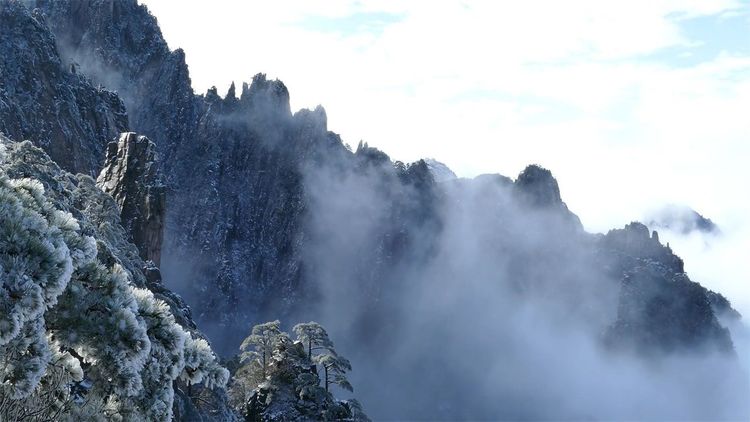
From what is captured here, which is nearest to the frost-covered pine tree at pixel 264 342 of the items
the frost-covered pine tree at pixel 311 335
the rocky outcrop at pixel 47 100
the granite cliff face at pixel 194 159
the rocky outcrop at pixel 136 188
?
the frost-covered pine tree at pixel 311 335

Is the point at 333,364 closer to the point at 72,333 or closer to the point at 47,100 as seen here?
the point at 72,333

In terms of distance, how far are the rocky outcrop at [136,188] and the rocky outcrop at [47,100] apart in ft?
81.9

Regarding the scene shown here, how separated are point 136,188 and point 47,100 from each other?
4443 centimetres

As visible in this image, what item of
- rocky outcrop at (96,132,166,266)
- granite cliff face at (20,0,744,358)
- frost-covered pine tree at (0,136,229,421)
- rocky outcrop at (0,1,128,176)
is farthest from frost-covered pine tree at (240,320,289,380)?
granite cliff face at (20,0,744,358)

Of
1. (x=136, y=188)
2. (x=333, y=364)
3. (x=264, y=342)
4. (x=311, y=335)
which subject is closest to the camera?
(x=264, y=342)

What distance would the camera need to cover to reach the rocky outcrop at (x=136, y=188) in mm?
98312

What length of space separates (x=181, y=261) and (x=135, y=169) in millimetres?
86940

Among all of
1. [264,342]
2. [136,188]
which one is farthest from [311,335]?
[136,188]

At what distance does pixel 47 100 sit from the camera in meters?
132

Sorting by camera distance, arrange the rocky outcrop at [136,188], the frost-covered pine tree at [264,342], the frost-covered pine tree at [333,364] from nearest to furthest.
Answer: the frost-covered pine tree at [264,342] < the frost-covered pine tree at [333,364] < the rocky outcrop at [136,188]

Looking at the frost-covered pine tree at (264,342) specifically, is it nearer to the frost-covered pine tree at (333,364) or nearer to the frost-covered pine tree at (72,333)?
the frost-covered pine tree at (333,364)

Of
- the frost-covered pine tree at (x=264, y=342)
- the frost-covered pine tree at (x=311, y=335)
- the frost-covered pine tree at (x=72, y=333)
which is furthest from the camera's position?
the frost-covered pine tree at (x=311, y=335)

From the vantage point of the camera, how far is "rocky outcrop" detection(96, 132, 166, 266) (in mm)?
98312

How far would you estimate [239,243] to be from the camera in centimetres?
19325
